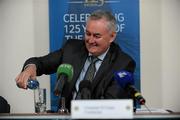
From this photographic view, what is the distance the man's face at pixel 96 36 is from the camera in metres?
1.70

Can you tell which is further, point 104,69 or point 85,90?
point 104,69

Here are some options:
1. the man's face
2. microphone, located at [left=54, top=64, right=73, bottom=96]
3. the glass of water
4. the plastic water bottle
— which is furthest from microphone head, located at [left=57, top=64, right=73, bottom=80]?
the man's face

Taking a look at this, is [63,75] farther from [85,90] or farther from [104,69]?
[104,69]

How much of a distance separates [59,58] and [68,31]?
29 cm

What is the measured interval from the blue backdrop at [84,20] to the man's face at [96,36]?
0.28 metres

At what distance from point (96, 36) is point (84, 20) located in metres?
0.32

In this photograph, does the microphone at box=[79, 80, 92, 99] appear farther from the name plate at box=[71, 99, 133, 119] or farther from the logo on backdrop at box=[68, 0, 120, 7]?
the logo on backdrop at box=[68, 0, 120, 7]

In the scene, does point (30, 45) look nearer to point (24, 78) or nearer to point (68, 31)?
point (68, 31)

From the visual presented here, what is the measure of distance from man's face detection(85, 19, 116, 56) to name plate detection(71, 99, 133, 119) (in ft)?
2.92

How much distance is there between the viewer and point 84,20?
6.67 feet

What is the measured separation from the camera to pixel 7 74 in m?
2.08

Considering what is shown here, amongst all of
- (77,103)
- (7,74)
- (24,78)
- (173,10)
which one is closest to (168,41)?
(173,10)

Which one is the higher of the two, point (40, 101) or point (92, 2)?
A: point (92, 2)

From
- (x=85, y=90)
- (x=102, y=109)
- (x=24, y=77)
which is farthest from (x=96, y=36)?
(x=102, y=109)
